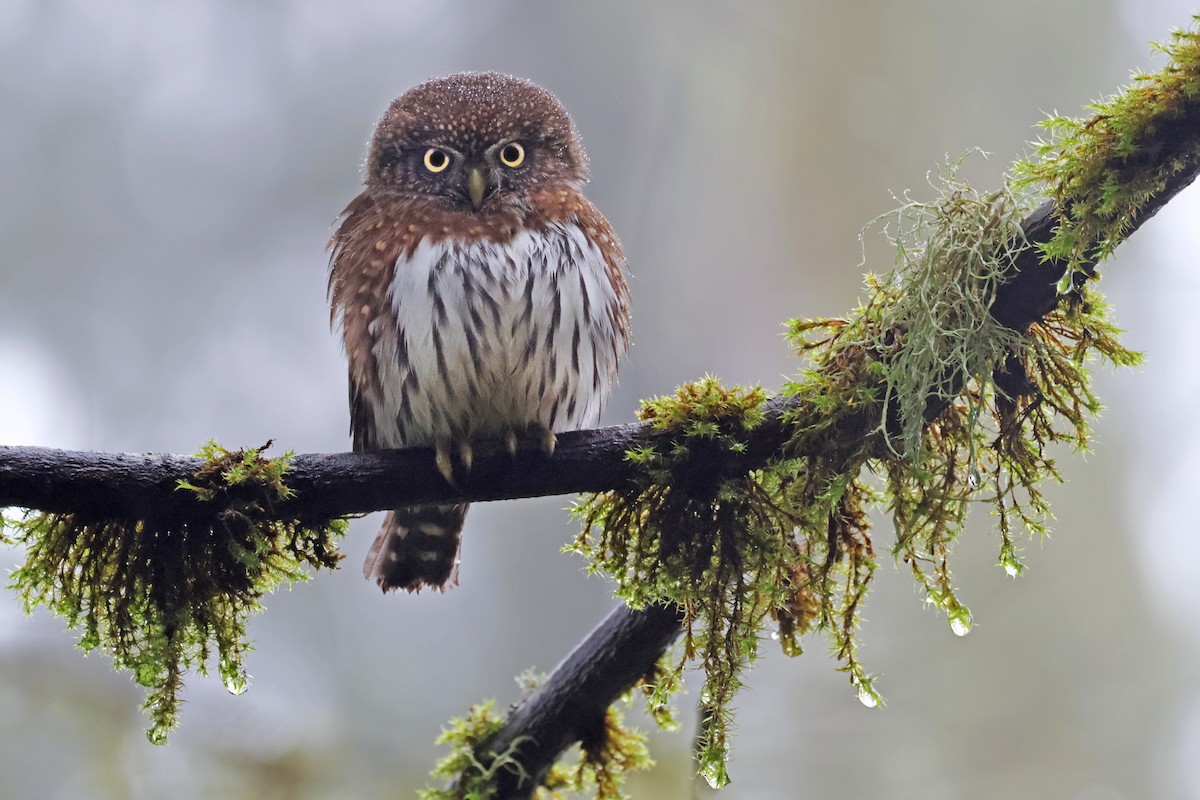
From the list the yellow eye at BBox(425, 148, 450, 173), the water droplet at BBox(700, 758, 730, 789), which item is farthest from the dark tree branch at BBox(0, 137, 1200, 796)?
the yellow eye at BBox(425, 148, 450, 173)

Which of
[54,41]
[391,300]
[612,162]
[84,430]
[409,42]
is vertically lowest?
[391,300]

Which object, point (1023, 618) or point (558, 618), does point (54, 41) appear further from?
point (1023, 618)

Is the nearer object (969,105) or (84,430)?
(84,430)

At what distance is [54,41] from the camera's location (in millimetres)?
5539

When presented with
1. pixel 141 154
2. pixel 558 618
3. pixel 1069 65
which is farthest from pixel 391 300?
pixel 1069 65

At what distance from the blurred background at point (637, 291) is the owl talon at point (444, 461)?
118 inches

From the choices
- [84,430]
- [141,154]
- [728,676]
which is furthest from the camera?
[141,154]

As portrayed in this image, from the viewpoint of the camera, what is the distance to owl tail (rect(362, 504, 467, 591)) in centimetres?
288

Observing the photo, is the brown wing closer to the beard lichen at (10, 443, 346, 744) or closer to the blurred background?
the beard lichen at (10, 443, 346, 744)

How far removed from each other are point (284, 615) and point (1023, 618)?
446 centimetres

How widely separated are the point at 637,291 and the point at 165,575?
4.21 metres

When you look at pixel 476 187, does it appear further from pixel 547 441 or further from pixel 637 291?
pixel 637 291

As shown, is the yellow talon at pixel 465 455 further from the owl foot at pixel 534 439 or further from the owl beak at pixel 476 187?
the owl beak at pixel 476 187

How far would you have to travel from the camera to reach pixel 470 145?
9.21ft
